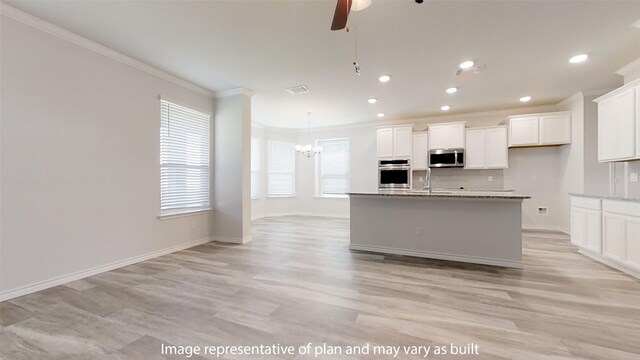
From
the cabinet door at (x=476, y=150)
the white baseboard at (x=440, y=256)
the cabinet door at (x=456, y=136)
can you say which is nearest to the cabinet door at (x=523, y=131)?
the cabinet door at (x=476, y=150)

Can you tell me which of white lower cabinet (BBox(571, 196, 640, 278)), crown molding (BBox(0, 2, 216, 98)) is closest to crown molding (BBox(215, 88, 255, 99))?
crown molding (BBox(0, 2, 216, 98))

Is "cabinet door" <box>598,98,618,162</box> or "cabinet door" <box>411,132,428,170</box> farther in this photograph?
"cabinet door" <box>411,132,428,170</box>

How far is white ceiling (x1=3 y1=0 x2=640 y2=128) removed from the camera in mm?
2467

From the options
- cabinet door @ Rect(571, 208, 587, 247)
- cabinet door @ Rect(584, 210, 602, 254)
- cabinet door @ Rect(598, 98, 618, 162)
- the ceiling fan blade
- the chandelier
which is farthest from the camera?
the chandelier

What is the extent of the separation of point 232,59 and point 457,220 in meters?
3.90

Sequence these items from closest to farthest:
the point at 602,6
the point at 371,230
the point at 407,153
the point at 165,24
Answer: the point at 602,6
the point at 165,24
the point at 371,230
the point at 407,153

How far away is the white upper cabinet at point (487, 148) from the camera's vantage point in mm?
5680

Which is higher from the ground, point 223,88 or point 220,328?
point 223,88

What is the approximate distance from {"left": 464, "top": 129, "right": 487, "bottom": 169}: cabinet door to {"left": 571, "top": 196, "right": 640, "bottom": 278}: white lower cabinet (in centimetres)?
196

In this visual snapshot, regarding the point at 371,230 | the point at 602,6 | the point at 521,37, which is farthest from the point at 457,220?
the point at 602,6

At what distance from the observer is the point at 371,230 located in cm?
426

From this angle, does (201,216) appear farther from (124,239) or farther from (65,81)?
(65,81)

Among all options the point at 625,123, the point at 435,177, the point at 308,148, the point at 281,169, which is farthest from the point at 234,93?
the point at 625,123

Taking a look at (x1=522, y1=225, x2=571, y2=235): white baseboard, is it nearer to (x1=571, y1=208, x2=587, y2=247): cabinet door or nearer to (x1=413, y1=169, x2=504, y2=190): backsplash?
(x1=413, y1=169, x2=504, y2=190): backsplash
